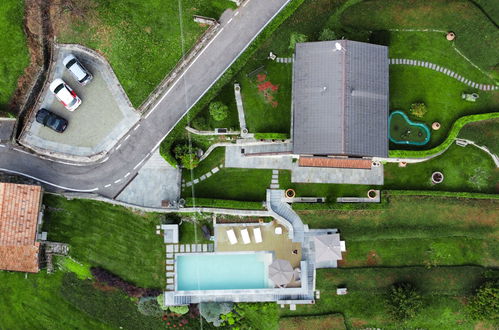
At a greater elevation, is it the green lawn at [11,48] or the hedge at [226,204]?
the green lawn at [11,48]

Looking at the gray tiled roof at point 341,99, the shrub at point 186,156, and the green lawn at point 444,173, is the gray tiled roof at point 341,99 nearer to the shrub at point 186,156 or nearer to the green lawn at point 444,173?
the green lawn at point 444,173

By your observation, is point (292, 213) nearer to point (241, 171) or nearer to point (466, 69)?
point (241, 171)

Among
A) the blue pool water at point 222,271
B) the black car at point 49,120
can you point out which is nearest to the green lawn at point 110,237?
the blue pool water at point 222,271

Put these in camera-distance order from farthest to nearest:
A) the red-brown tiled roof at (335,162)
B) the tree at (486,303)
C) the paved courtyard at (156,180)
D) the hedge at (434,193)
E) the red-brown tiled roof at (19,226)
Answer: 1. the paved courtyard at (156,180)
2. the hedge at (434,193)
3. the tree at (486,303)
4. the red-brown tiled roof at (19,226)
5. the red-brown tiled roof at (335,162)

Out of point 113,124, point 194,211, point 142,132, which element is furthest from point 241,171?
point 113,124

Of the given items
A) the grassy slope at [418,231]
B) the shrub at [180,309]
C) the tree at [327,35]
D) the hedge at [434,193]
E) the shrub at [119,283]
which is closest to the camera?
the tree at [327,35]

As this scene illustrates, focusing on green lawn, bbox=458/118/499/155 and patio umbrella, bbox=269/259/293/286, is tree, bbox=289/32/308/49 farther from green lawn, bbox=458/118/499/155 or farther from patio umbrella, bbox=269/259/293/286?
patio umbrella, bbox=269/259/293/286

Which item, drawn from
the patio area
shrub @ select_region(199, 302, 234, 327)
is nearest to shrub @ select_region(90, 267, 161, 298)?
shrub @ select_region(199, 302, 234, 327)
